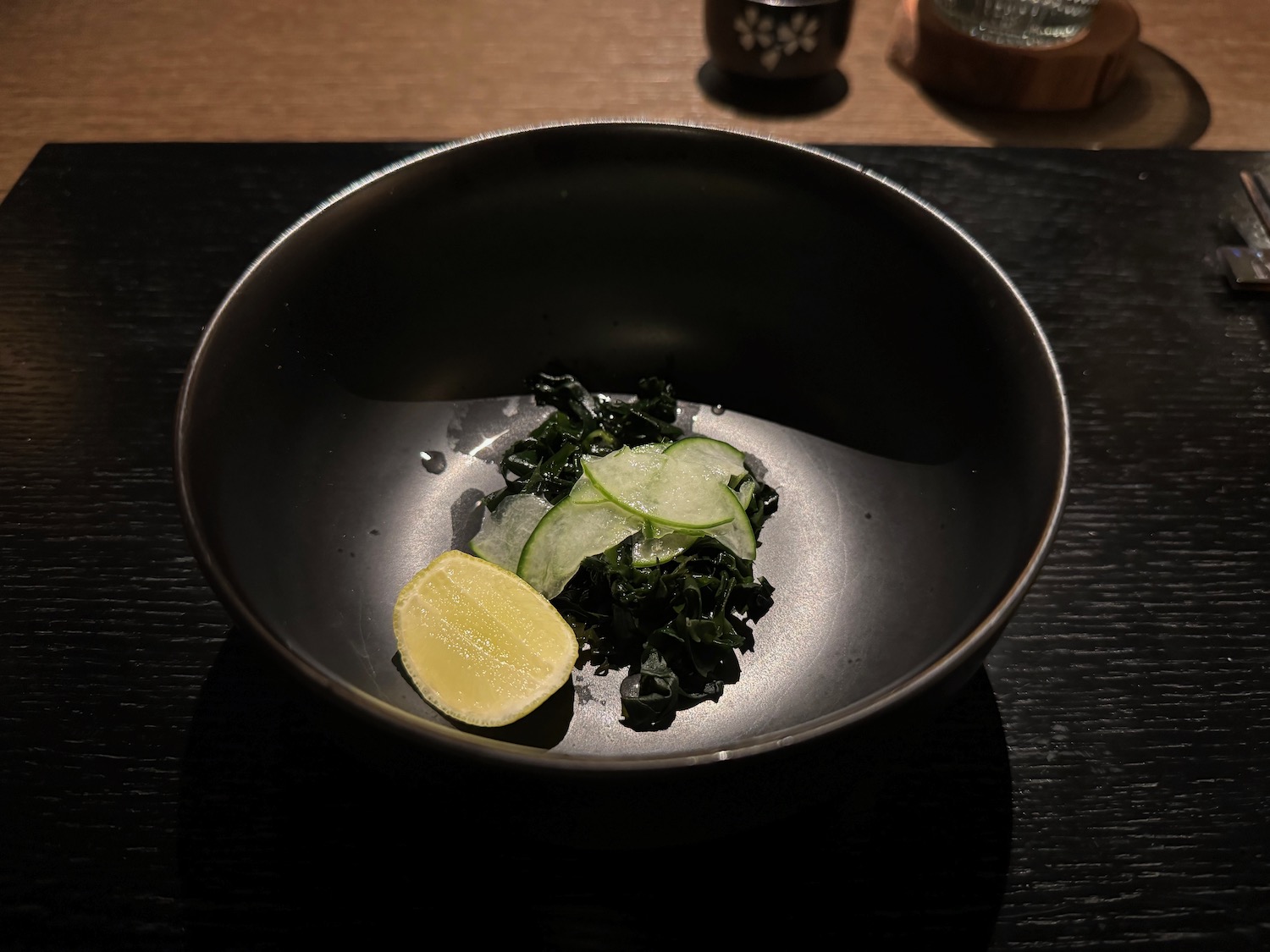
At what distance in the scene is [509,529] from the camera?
4.58 ft

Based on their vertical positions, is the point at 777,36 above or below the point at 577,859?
above

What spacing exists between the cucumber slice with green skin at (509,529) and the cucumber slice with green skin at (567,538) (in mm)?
22

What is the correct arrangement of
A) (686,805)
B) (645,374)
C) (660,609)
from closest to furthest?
(686,805)
(660,609)
(645,374)

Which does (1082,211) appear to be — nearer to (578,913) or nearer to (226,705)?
(578,913)

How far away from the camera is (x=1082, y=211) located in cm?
200

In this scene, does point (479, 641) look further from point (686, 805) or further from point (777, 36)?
point (777, 36)

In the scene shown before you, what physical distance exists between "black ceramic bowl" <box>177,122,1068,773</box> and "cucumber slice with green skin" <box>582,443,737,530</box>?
122 mm

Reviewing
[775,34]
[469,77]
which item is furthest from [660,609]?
[469,77]

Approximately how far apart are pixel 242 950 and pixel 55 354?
116cm

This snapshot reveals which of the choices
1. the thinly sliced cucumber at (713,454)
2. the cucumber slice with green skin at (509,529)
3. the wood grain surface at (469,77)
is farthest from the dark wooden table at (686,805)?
the wood grain surface at (469,77)

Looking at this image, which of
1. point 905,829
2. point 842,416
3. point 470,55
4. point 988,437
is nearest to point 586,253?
point 842,416

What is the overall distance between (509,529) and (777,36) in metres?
1.62

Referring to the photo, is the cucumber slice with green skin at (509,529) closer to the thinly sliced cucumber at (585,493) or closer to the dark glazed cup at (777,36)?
the thinly sliced cucumber at (585,493)

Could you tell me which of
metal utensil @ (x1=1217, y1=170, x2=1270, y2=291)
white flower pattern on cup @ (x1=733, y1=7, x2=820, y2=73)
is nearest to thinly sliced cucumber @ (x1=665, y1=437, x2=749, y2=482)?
metal utensil @ (x1=1217, y1=170, x2=1270, y2=291)
